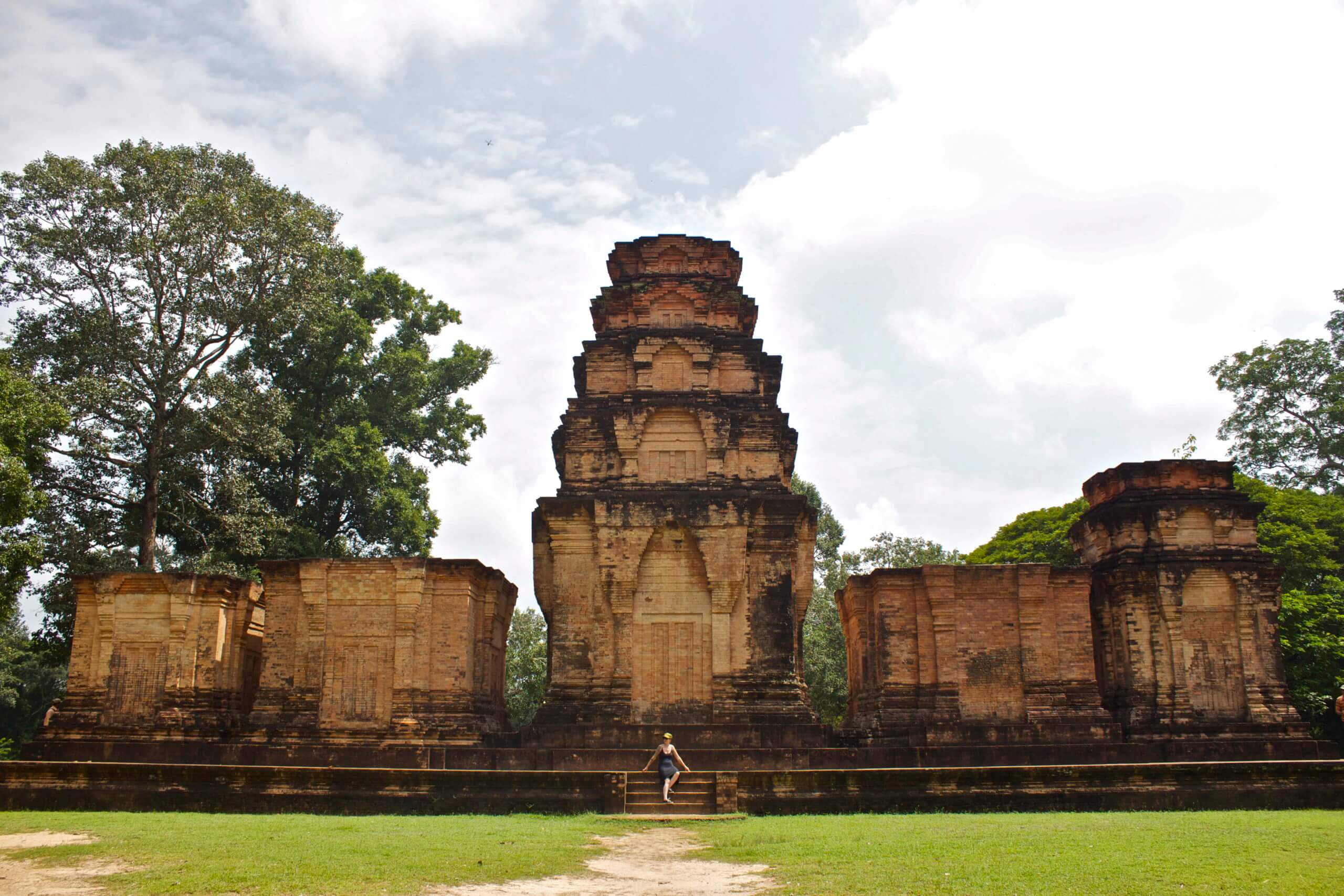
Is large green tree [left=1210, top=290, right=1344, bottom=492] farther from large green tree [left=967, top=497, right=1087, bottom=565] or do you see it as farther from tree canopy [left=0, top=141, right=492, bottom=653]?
tree canopy [left=0, top=141, right=492, bottom=653]

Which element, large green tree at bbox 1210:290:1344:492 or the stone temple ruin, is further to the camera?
large green tree at bbox 1210:290:1344:492

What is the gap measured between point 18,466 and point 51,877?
14.0 meters

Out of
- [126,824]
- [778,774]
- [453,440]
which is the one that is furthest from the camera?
[453,440]

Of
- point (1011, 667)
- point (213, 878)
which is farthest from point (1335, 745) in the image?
point (213, 878)

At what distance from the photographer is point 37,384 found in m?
25.5

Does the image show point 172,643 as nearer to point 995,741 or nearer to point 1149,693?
Answer: point 995,741

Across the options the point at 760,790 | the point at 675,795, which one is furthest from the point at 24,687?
the point at 760,790

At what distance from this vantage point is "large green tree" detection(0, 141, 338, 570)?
2681cm

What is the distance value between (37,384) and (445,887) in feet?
73.5

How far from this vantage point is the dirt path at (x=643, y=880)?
348 inches

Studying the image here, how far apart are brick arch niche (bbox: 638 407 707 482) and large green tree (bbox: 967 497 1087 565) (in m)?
14.4

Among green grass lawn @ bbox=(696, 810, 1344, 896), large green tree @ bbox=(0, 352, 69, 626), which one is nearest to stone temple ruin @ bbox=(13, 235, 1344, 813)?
large green tree @ bbox=(0, 352, 69, 626)

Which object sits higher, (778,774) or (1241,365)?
(1241,365)

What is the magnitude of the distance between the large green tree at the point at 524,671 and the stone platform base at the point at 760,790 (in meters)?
26.6
